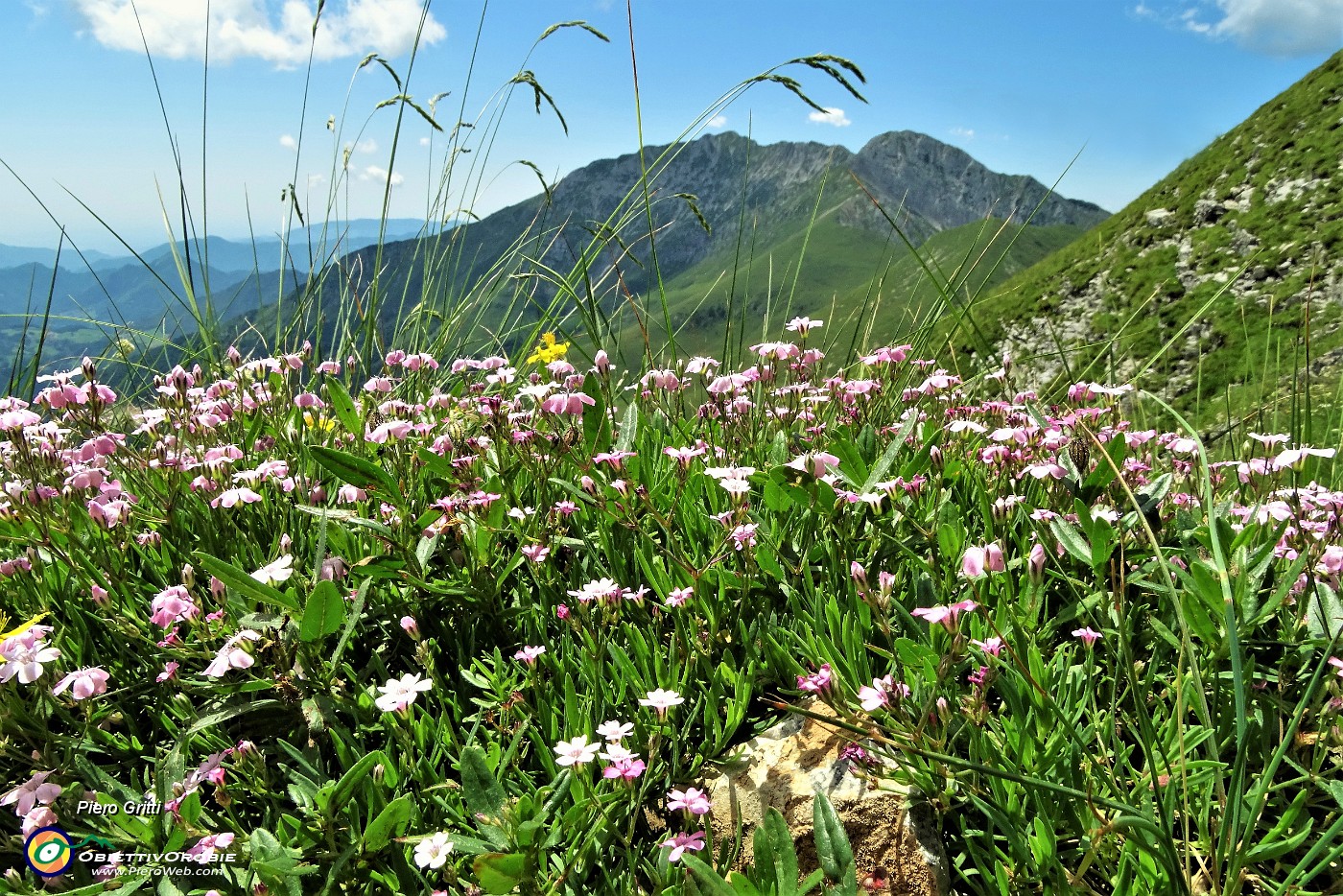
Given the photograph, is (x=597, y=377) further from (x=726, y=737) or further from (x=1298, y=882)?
(x=1298, y=882)

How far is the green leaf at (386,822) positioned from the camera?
6.40ft

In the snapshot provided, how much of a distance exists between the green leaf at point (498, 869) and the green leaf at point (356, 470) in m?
1.49

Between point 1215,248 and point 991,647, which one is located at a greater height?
point 1215,248

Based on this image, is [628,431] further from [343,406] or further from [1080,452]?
[1080,452]

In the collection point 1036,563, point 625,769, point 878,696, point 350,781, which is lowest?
Result: point 350,781

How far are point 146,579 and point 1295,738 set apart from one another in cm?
394

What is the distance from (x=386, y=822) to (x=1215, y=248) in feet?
216

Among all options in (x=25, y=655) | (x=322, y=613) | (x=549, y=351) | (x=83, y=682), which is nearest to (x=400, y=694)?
(x=322, y=613)

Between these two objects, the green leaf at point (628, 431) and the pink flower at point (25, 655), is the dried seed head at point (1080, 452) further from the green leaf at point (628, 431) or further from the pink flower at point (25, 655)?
the pink flower at point (25, 655)

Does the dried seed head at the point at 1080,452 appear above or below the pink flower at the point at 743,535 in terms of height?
above

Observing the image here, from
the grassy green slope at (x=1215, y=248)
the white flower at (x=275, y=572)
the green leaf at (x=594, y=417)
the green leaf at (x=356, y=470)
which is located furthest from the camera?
the grassy green slope at (x=1215, y=248)

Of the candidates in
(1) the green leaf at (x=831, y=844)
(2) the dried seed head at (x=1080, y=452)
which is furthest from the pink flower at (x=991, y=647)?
(2) the dried seed head at (x=1080, y=452)

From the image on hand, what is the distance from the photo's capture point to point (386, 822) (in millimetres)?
1962

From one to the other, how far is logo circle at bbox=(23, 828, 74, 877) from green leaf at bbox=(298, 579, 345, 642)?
0.75 meters
